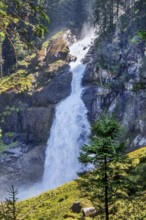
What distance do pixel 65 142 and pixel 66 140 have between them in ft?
1.21

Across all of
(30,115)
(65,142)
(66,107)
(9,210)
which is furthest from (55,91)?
(9,210)

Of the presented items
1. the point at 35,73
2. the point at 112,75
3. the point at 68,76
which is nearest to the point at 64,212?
the point at 112,75

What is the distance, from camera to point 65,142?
51844 millimetres

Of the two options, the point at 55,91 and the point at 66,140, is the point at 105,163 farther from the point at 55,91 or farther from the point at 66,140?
the point at 55,91

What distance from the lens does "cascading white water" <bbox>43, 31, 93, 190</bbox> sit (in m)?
49.1

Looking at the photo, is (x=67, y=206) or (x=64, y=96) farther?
(x=64, y=96)

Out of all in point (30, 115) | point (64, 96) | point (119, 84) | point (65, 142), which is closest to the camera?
point (119, 84)

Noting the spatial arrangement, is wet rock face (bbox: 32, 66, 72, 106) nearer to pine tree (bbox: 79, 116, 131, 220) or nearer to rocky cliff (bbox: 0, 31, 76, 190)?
rocky cliff (bbox: 0, 31, 76, 190)


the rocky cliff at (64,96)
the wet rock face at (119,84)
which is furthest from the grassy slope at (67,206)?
the rocky cliff at (64,96)

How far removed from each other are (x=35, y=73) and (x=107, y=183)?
55945 mm

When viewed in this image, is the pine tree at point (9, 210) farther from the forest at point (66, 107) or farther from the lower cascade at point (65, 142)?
the lower cascade at point (65, 142)

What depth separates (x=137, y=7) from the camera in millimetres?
60781

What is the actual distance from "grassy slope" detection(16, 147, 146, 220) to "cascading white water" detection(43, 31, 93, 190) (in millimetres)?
14850

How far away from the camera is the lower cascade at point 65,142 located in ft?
159
